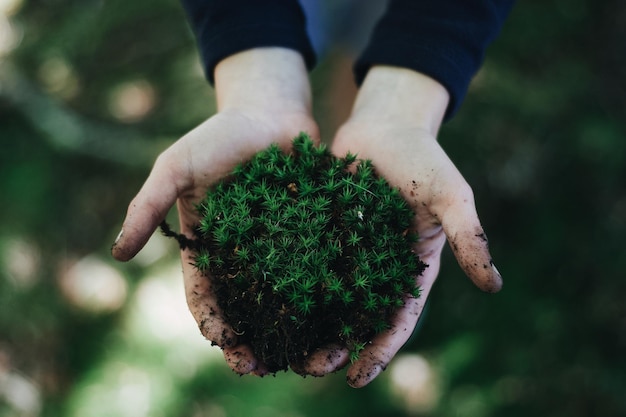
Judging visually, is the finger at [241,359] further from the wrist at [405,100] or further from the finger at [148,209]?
the wrist at [405,100]

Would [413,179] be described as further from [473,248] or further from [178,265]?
[178,265]

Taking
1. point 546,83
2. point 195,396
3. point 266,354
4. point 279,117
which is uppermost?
point 279,117

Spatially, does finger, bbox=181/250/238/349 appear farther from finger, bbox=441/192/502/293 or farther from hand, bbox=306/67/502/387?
finger, bbox=441/192/502/293

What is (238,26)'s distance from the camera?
7.72 feet

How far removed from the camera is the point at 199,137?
2064mm

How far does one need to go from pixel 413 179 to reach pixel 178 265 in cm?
194

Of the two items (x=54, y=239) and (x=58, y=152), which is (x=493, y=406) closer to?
(x=54, y=239)

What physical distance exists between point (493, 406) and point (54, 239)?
2.85 meters

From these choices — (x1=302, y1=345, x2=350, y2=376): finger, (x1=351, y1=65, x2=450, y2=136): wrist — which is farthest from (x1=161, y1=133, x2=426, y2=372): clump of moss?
(x1=351, y1=65, x2=450, y2=136): wrist

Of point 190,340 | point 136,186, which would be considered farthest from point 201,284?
point 136,186

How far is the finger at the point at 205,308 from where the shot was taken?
6.02ft

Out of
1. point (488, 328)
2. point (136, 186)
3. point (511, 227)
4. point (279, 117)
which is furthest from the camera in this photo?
point (136, 186)

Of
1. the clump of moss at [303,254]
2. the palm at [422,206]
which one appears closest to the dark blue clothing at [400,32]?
the palm at [422,206]

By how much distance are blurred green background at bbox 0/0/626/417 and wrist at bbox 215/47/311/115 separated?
1.48 meters
